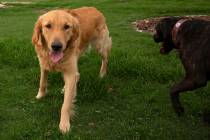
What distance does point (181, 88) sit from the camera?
232 inches

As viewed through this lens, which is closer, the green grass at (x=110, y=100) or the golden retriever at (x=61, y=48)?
the green grass at (x=110, y=100)

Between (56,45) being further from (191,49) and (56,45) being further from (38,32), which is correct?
(191,49)

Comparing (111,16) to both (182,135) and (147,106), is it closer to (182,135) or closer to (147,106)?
(147,106)

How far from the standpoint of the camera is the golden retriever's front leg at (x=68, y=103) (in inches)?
220

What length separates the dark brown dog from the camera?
18.5 feet

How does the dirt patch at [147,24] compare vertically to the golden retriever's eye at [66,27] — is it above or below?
below

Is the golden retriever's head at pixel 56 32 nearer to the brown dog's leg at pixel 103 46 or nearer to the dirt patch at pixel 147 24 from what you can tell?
the brown dog's leg at pixel 103 46

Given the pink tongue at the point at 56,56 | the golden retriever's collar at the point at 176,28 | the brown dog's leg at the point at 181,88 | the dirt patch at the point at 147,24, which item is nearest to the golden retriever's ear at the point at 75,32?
the pink tongue at the point at 56,56

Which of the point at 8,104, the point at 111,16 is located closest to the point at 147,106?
the point at 8,104

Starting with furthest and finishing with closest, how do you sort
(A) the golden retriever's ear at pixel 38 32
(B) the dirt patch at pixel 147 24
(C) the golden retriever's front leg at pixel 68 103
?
(B) the dirt patch at pixel 147 24 < (A) the golden retriever's ear at pixel 38 32 < (C) the golden retriever's front leg at pixel 68 103

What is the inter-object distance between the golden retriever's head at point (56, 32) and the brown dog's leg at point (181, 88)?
1.49 meters

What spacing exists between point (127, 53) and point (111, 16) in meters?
6.76

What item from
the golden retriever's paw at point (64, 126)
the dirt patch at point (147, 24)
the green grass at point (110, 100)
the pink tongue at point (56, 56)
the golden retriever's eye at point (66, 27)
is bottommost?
the dirt patch at point (147, 24)

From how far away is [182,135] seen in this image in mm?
5480
